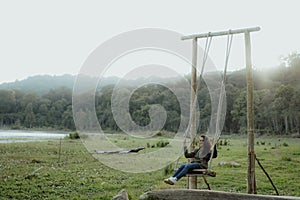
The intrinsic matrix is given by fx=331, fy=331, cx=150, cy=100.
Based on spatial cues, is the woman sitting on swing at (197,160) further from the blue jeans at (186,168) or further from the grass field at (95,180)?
the grass field at (95,180)

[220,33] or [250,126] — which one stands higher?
[220,33]

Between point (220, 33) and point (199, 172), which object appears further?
point (220, 33)

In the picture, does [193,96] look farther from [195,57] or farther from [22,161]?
[22,161]

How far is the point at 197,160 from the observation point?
22.2 feet

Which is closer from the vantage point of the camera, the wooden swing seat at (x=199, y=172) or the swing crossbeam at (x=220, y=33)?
the wooden swing seat at (x=199, y=172)

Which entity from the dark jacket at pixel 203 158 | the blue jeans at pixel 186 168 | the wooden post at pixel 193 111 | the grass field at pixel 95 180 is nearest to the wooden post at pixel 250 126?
the dark jacket at pixel 203 158

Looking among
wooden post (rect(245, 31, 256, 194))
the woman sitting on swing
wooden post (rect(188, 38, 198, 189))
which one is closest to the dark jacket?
the woman sitting on swing

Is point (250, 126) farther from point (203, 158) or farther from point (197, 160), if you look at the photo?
point (197, 160)

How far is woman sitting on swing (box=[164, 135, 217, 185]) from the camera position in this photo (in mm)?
6535

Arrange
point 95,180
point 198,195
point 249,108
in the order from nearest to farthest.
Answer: point 198,195 → point 249,108 → point 95,180

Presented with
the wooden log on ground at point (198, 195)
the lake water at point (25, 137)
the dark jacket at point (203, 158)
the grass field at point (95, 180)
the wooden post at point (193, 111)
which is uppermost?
the wooden post at point (193, 111)

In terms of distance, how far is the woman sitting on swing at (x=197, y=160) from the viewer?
6.54 meters

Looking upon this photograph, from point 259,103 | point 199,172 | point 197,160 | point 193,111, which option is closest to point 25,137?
point 259,103

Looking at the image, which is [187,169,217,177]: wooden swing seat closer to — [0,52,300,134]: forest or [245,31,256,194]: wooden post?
[245,31,256,194]: wooden post
